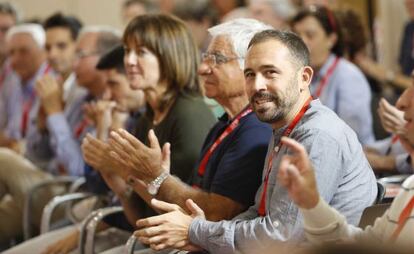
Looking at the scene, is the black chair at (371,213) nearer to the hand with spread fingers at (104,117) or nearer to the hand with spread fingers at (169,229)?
the hand with spread fingers at (169,229)

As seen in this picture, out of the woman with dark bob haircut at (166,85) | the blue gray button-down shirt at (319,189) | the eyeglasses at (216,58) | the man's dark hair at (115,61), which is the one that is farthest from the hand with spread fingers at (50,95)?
the blue gray button-down shirt at (319,189)

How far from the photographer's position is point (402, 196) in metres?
2.13

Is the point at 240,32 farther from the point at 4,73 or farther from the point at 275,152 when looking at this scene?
Result: the point at 4,73

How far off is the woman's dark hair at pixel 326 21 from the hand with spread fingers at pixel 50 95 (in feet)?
4.77

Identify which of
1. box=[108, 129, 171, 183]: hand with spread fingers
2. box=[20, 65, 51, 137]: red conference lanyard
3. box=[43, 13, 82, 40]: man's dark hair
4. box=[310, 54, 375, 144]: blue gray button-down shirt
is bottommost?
box=[20, 65, 51, 137]: red conference lanyard

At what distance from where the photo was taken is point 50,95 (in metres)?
5.18

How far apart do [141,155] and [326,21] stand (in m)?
2.56

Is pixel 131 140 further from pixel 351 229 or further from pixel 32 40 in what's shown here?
pixel 32 40

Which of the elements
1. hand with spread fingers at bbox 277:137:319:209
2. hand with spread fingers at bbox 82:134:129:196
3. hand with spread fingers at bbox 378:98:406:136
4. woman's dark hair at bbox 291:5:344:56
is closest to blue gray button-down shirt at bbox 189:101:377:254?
hand with spread fingers at bbox 277:137:319:209

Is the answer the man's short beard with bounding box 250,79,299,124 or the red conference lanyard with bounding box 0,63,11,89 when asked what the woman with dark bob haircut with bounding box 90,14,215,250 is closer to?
the man's short beard with bounding box 250,79,299,124

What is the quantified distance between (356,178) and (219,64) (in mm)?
855

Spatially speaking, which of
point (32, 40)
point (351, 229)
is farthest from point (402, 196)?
point (32, 40)

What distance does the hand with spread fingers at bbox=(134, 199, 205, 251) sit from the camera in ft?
8.53

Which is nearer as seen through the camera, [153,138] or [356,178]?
[356,178]
